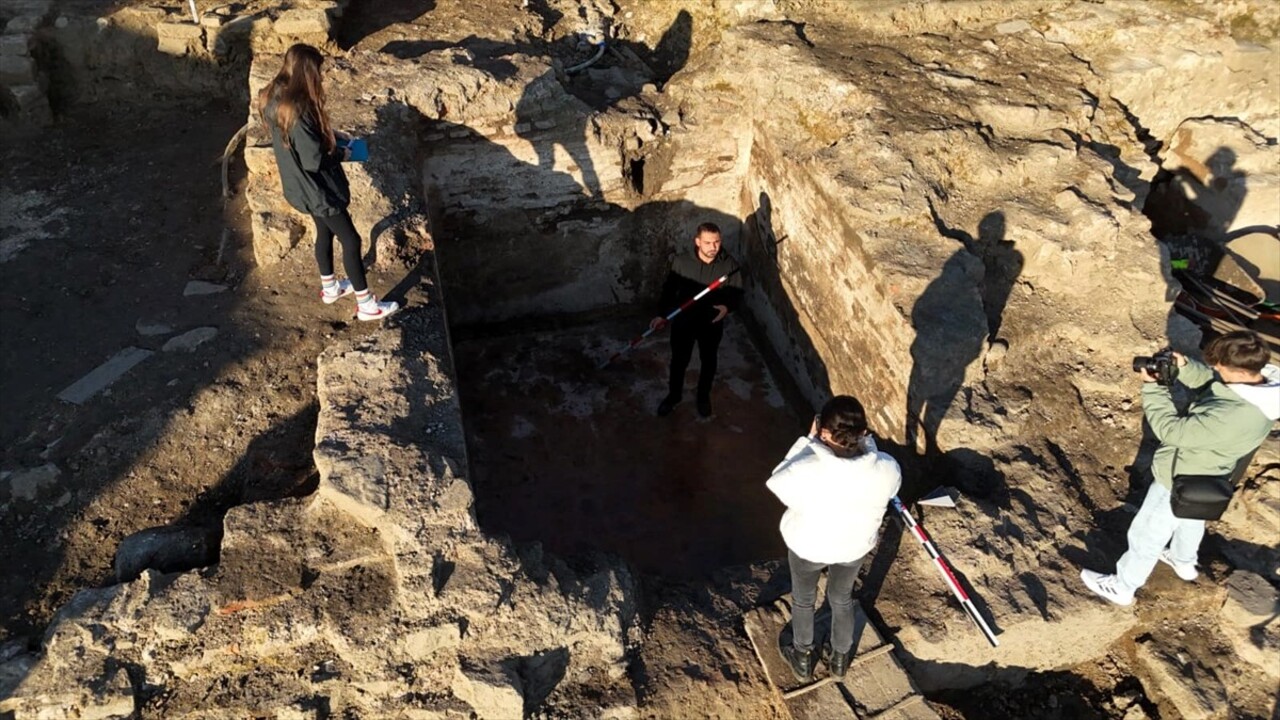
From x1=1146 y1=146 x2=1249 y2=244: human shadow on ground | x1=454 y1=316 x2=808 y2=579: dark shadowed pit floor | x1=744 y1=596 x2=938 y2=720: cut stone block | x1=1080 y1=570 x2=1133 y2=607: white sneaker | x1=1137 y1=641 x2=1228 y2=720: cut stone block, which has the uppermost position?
x1=1146 y1=146 x2=1249 y2=244: human shadow on ground

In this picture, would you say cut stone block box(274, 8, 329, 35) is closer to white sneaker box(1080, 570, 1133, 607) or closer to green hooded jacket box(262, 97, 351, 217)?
green hooded jacket box(262, 97, 351, 217)

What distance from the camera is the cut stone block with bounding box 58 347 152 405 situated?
5.25 m

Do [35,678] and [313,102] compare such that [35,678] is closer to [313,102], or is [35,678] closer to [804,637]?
[313,102]

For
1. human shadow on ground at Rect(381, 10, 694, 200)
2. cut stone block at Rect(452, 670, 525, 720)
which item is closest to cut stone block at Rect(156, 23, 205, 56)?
human shadow on ground at Rect(381, 10, 694, 200)

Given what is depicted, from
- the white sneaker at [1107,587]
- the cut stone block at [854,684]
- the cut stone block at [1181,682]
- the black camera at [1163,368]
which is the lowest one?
the cut stone block at [1181,682]

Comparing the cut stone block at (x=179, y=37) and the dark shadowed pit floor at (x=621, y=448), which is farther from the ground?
the cut stone block at (x=179, y=37)

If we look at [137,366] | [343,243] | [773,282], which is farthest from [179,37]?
[773,282]

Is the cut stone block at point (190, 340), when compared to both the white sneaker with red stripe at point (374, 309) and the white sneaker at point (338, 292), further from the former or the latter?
the white sneaker with red stripe at point (374, 309)

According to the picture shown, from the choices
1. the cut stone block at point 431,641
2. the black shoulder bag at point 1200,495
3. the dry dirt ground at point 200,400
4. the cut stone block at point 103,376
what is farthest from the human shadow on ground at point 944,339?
the cut stone block at point 103,376

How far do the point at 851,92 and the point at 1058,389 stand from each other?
9.24ft

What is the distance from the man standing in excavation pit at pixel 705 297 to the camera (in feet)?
20.1

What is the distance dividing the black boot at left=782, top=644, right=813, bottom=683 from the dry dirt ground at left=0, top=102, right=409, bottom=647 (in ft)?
9.19

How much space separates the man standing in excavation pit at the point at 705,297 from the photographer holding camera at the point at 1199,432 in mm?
2822

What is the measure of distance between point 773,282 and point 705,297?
1.36m
